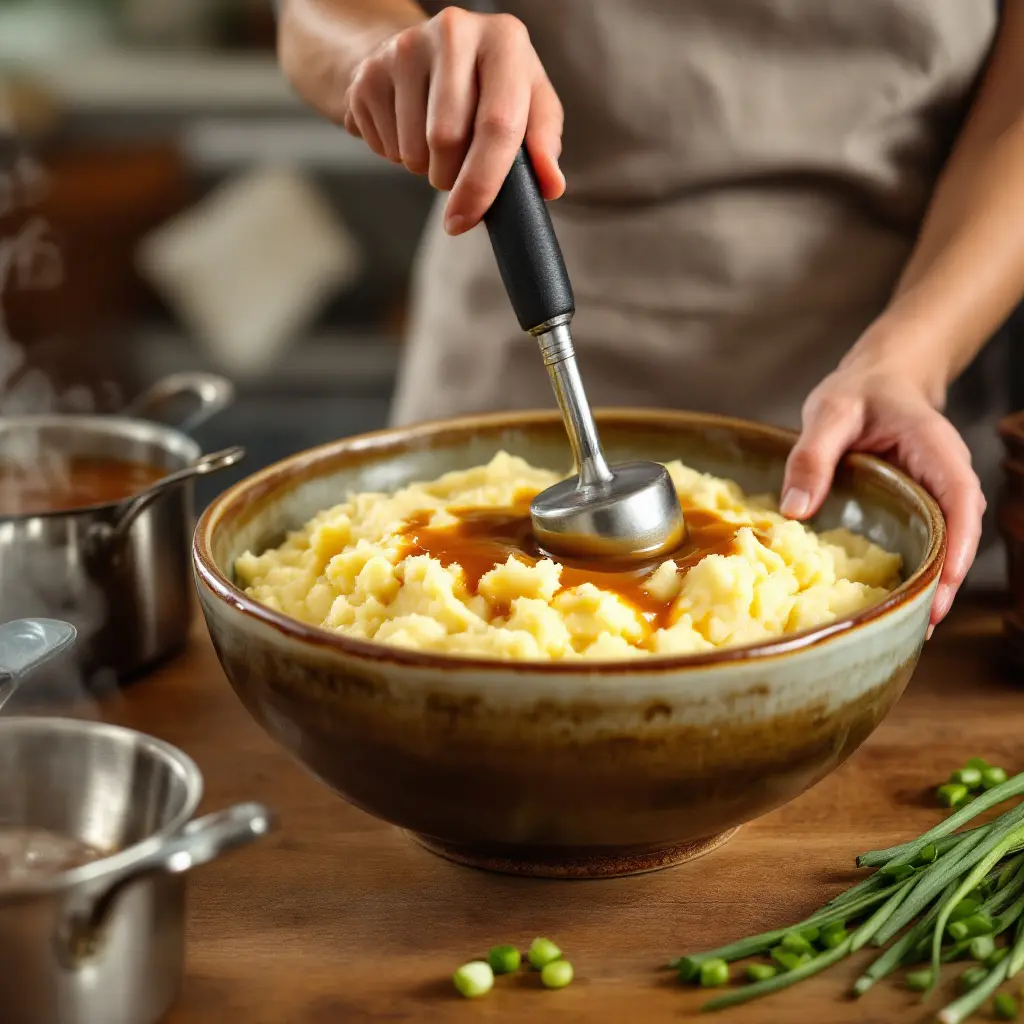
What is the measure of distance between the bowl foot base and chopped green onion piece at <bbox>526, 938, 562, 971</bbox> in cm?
10

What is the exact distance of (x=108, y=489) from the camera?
6.03ft

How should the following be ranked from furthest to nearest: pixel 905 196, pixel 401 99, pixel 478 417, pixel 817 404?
pixel 905 196, pixel 478 417, pixel 817 404, pixel 401 99

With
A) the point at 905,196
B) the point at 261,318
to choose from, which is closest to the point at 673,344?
the point at 905,196

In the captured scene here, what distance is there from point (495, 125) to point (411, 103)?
5.2 inches

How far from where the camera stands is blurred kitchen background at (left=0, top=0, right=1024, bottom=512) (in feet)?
15.6

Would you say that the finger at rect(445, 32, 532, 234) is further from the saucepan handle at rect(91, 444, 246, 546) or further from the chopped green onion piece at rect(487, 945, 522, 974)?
the chopped green onion piece at rect(487, 945, 522, 974)

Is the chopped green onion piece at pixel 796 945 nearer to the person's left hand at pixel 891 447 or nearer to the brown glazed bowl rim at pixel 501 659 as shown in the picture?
the brown glazed bowl rim at pixel 501 659

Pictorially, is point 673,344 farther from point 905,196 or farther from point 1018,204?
point 1018,204

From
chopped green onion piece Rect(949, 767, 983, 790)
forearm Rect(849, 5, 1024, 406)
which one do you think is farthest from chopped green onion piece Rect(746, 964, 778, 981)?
forearm Rect(849, 5, 1024, 406)

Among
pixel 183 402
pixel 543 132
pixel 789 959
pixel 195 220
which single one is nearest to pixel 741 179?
pixel 543 132

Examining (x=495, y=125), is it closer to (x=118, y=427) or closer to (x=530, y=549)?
(x=530, y=549)

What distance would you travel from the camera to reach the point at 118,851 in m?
1.12

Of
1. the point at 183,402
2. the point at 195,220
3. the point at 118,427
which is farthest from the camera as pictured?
the point at 195,220

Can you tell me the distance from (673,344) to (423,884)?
1160 mm
